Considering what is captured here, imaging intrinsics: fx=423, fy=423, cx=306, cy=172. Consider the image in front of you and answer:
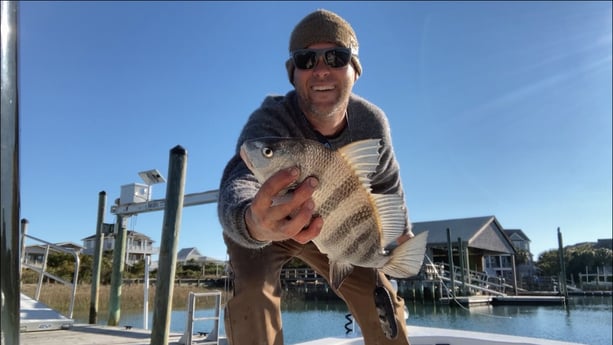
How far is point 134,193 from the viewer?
31.5 feet

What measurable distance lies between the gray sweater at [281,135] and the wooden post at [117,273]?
8164 millimetres

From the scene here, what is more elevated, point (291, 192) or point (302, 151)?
point (302, 151)

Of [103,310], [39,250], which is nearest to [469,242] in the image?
[103,310]

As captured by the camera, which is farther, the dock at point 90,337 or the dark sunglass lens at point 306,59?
the dock at point 90,337

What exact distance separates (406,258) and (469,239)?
32.9m

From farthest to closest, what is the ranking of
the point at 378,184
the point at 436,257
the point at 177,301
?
the point at 436,257 < the point at 177,301 < the point at 378,184

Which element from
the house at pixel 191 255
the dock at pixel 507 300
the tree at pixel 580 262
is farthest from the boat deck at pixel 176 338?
the house at pixel 191 255

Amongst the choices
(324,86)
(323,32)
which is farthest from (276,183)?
(323,32)

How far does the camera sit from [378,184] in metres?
2.87

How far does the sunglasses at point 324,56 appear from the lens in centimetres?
237

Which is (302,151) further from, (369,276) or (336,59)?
(369,276)

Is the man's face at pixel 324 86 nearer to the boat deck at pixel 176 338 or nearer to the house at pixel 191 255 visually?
the boat deck at pixel 176 338

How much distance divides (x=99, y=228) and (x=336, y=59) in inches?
375

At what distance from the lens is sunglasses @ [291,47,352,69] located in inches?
93.2
